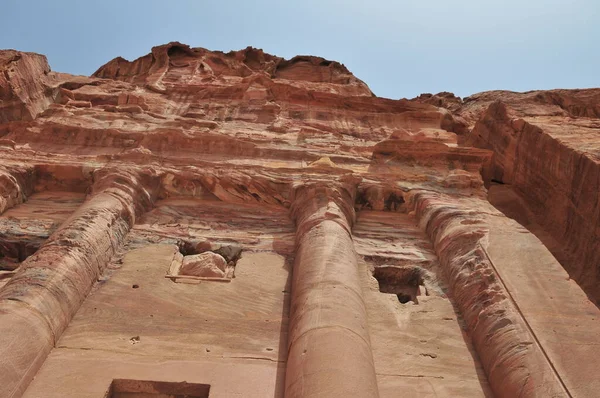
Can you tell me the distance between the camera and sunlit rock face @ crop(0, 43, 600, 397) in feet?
20.3

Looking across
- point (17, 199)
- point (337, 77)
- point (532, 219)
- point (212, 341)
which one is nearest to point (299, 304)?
point (212, 341)

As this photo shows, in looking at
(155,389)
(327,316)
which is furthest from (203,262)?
(327,316)

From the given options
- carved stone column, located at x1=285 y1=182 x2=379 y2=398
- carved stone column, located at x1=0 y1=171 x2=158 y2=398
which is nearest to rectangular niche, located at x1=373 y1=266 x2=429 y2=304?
carved stone column, located at x1=285 y1=182 x2=379 y2=398

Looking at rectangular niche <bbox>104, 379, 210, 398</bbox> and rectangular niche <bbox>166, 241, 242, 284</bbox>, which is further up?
rectangular niche <bbox>166, 241, 242, 284</bbox>

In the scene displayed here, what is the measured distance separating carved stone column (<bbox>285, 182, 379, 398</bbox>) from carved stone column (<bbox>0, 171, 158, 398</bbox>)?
2865 mm

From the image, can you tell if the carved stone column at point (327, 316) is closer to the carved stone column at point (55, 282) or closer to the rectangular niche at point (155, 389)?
the rectangular niche at point (155, 389)

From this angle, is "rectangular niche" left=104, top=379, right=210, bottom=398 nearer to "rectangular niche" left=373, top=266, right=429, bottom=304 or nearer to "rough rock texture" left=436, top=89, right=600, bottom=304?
"rectangular niche" left=373, top=266, right=429, bottom=304

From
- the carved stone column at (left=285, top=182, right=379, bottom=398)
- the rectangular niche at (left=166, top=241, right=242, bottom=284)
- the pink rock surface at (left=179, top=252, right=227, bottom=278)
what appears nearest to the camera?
the carved stone column at (left=285, top=182, right=379, bottom=398)

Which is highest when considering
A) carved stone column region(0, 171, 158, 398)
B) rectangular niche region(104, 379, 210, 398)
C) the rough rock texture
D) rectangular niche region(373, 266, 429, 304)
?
the rough rock texture

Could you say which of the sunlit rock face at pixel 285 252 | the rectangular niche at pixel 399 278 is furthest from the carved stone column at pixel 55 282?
the rectangular niche at pixel 399 278

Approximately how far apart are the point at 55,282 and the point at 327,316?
349cm

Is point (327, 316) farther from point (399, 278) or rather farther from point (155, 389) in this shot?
point (399, 278)

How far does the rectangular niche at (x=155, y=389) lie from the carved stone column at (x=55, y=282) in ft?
3.18

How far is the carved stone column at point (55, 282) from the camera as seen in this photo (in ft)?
19.2
